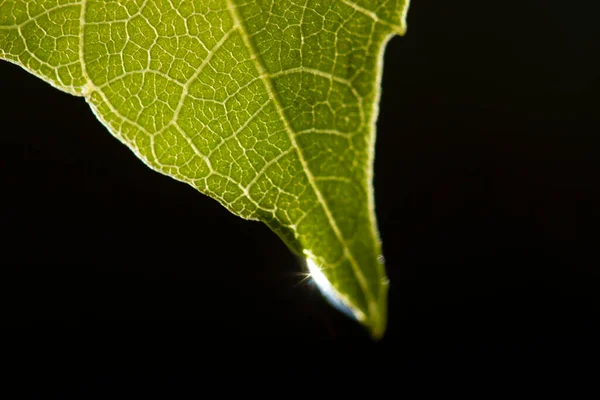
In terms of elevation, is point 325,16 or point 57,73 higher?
point 325,16

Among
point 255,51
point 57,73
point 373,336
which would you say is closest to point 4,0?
point 57,73

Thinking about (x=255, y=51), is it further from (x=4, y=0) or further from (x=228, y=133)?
(x=4, y=0)

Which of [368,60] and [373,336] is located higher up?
[368,60]

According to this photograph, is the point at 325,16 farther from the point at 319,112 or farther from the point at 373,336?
the point at 373,336

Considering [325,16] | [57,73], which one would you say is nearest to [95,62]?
[57,73]

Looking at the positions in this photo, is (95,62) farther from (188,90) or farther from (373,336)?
(373,336)
